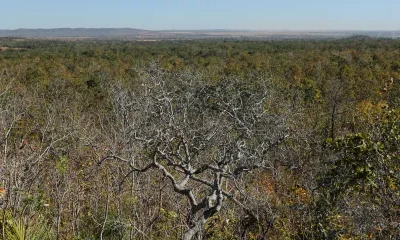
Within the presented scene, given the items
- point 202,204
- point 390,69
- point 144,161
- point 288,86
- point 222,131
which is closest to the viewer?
point 202,204

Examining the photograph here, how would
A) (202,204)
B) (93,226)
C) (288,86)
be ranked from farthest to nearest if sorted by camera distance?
1. (288,86)
2. (93,226)
3. (202,204)

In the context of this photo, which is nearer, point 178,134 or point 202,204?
point 202,204

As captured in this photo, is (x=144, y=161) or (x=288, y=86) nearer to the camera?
(x=144, y=161)

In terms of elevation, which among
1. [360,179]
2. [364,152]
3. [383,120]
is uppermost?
[383,120]

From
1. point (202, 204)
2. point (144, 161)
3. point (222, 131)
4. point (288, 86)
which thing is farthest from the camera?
point (288, 86)

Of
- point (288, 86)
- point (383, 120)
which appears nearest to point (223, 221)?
point (383, 120)

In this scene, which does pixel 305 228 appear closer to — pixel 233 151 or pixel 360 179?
pixel 360 179

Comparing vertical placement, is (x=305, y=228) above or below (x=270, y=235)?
above

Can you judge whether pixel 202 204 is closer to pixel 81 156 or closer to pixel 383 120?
pixel 383 120

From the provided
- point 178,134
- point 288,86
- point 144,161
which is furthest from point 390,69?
point 178,134
